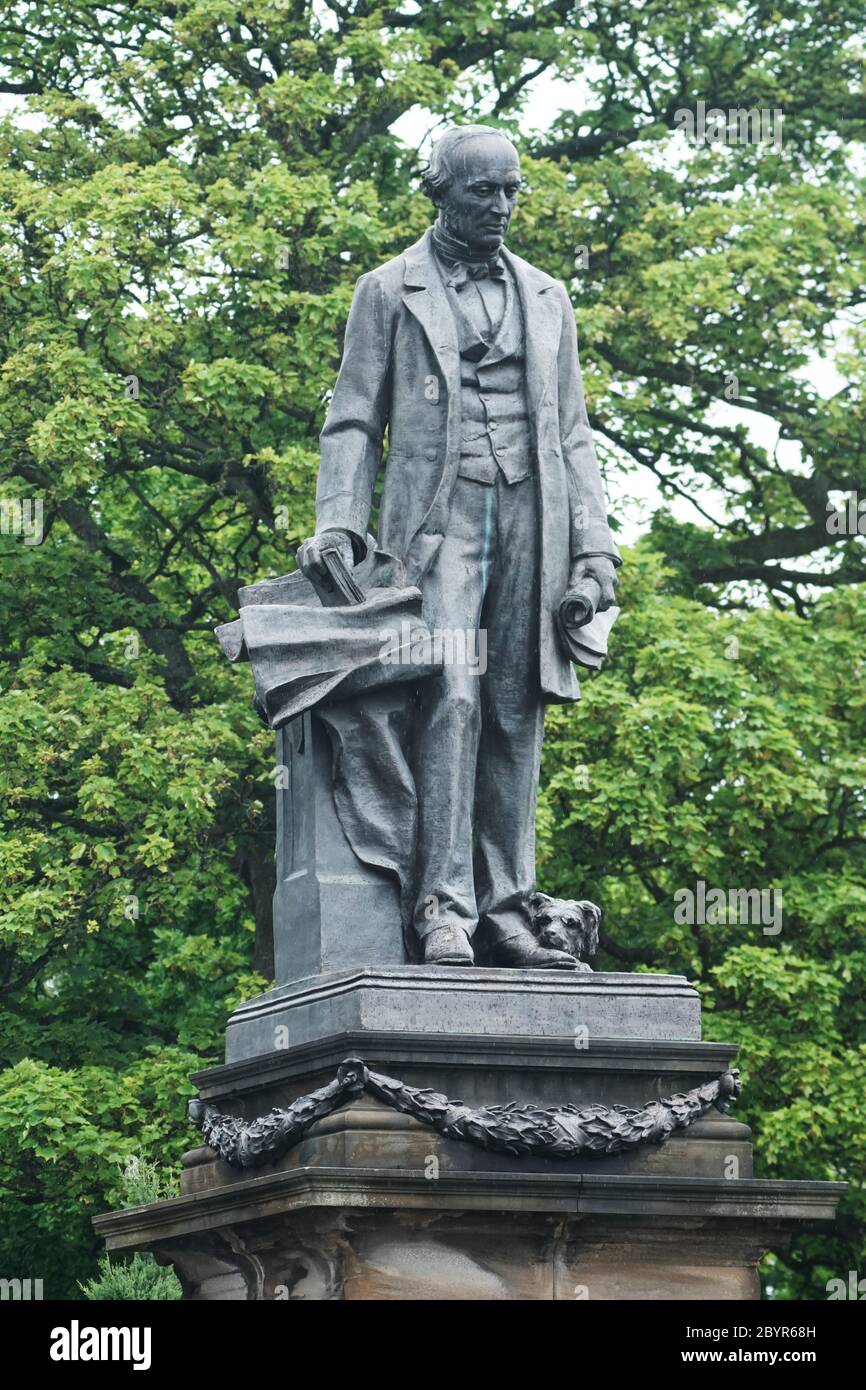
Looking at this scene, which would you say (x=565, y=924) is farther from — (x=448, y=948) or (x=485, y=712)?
(x=485, y=712)

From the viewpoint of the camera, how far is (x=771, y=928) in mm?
20750

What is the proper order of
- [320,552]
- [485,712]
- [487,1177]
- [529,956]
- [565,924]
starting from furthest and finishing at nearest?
[485,712]
[320,552]
[565,924]
[529,956]
[487,1177]

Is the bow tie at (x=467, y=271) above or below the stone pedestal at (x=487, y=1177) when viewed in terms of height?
above

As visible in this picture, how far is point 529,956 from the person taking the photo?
10.1 metres

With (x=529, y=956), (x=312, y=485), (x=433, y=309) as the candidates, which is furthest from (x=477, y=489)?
(x=312, y=485)

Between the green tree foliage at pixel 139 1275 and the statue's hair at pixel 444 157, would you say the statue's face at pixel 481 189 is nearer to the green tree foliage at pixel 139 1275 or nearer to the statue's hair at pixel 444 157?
the statue's hair at pixel 444 157

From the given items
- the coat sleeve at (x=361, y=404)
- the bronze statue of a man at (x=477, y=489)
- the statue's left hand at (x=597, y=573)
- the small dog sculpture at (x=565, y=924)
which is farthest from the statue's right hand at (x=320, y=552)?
the small dog sculpture at (x=565, y=924)

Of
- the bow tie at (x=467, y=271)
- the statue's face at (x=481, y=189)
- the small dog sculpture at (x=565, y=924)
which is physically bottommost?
the small dog sculpture at (x=565, y=924)

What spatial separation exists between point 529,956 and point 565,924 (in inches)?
9.3

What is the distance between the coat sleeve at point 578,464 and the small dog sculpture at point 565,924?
133cm

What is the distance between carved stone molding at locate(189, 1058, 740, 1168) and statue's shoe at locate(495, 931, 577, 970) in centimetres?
70

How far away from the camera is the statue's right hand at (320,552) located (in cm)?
1038
